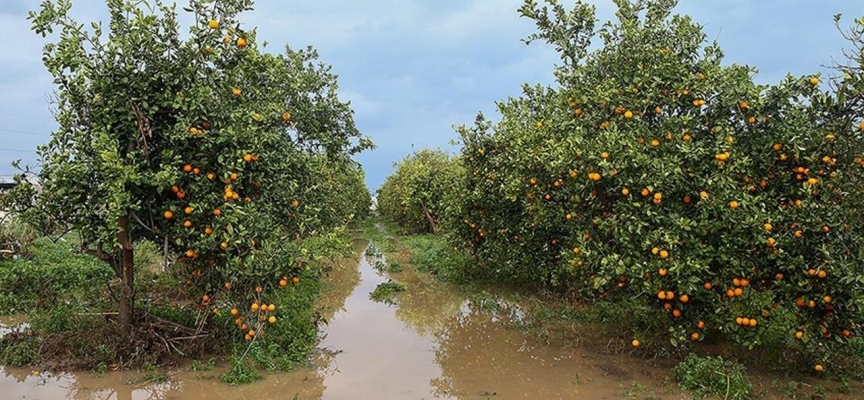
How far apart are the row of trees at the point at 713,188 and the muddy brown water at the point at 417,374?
107cm

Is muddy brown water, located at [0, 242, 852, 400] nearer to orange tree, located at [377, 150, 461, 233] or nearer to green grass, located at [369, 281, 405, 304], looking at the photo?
green grass, located at [369, 281, 405, 304]

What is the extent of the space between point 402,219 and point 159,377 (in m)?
25.1

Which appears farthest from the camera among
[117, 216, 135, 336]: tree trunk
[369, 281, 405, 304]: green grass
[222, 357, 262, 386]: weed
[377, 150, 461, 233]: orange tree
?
[377, 150, 461, 233]: orange tree

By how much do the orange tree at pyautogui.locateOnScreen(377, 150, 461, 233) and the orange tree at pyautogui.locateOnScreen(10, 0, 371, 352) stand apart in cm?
1445

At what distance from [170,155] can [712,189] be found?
5.66 metres

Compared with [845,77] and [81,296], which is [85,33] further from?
[845,77]

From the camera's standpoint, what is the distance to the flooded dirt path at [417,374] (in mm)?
6238

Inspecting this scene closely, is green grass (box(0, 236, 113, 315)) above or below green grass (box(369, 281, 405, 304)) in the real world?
above

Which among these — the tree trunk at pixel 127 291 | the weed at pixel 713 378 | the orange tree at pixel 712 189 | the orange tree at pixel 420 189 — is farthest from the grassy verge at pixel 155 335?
the orange tree at pixel 420 189

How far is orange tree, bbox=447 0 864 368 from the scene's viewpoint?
591 centimetres

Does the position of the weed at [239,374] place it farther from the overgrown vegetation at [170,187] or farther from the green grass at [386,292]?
the green grass at [386,292]

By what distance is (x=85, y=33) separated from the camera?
638cm

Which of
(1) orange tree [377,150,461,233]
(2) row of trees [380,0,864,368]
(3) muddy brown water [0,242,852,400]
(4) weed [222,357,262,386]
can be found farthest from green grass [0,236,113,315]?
(1) orange tree [377,150,461,233]

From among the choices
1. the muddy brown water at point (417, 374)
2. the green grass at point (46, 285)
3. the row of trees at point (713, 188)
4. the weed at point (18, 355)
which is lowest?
the muddy brown water at point (417, 374)
